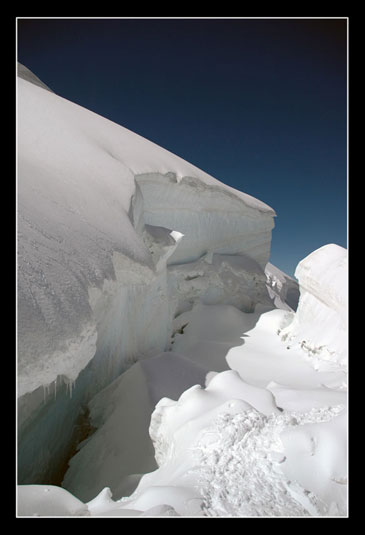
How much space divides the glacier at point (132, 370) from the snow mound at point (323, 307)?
2 cm

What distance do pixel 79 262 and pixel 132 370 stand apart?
147 cm

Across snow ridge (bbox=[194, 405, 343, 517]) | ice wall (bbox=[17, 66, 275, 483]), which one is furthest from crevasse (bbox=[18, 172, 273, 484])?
snow ridge (bbox=[194, 405, 343, 517])

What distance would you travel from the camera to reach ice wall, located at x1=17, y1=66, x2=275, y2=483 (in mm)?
1476

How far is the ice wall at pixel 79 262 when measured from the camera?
1476 mm

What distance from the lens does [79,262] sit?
185 centimetres

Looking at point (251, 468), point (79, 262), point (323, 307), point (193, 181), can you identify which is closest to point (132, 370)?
point (79, 262)

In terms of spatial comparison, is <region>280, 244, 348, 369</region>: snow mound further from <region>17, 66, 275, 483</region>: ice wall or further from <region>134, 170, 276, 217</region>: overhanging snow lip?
<region>134, 170, 276, 217</region>: overhanging snow lip

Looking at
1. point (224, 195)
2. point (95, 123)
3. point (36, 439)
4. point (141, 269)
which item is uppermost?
point (95, 123)

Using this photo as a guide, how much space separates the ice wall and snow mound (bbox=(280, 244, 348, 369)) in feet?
6.49

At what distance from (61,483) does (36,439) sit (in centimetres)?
47

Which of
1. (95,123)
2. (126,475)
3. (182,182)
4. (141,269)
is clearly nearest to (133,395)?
(126,475)
